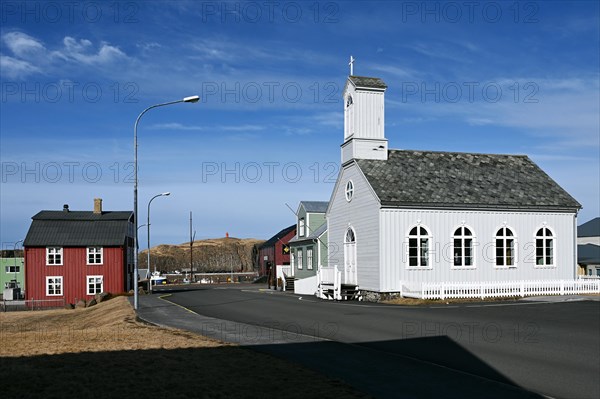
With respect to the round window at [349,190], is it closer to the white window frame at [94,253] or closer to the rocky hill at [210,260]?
the white window frame at [94,253]

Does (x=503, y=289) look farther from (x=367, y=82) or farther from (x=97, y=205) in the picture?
(x=97, y=205)

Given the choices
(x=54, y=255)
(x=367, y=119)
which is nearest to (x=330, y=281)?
(x=367, y=119)

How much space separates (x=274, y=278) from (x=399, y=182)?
2263 cm

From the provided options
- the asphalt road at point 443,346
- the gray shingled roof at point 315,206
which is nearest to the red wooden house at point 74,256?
the gray shingled roof at point 315,206

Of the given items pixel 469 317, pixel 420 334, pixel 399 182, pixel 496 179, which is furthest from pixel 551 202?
pixel 420 334

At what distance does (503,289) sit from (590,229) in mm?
45232

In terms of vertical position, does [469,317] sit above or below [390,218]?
below

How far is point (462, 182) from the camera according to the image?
3369 cm

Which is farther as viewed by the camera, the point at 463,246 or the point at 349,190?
the point at 349,190

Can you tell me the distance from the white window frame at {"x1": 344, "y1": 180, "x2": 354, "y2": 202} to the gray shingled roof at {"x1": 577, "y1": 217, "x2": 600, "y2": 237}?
1715 inches

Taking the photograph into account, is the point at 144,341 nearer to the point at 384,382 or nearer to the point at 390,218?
the point at 384,382

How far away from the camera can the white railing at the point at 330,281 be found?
3319 centimetres

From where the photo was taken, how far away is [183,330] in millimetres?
17391

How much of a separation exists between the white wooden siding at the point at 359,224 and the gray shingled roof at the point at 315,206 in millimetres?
10239
